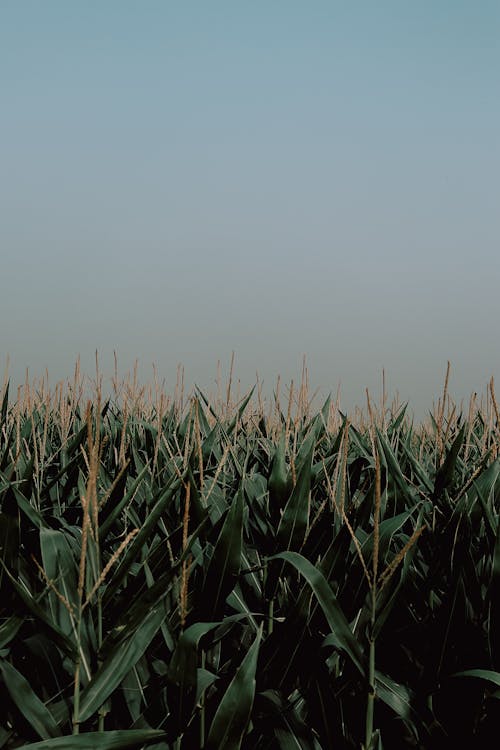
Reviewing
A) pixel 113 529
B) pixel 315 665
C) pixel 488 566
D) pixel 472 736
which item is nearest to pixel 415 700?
pixel 472 736

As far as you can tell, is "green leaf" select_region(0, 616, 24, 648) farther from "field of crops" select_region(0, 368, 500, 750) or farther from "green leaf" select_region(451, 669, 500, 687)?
"green leaf" select_region(451, 669, 500, 687)

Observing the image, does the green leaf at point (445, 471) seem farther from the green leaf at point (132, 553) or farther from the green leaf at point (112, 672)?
the green leaf at point (112, 672)

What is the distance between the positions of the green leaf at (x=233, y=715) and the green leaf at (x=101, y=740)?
0.58 ft

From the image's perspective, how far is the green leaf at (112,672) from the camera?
1.55 metres

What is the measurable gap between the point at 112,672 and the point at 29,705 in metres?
0.22

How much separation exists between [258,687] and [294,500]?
0.49 metres

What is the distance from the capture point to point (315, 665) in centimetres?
180

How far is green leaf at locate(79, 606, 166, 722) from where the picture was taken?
155cm

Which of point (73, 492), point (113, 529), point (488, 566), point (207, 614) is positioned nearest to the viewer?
point (207, 614)

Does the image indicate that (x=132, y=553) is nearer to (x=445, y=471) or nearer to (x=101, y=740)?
(x=101, y=740)

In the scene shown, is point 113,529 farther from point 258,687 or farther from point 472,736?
point 472,736

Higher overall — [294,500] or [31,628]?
[294,500]

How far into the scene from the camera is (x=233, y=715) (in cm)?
162

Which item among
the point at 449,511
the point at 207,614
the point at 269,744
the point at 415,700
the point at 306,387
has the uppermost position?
the point at 306,387
